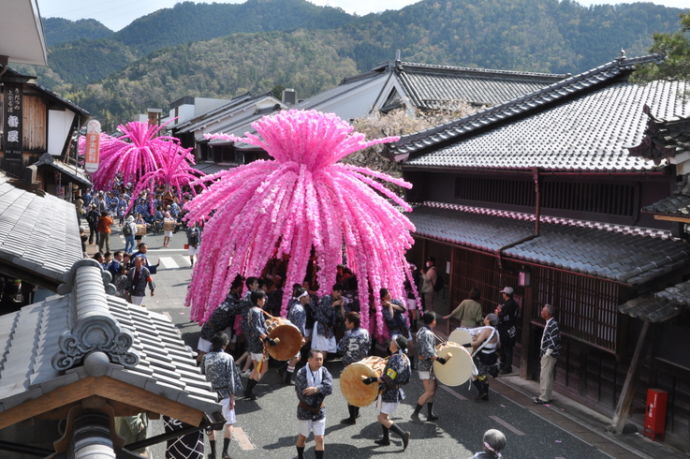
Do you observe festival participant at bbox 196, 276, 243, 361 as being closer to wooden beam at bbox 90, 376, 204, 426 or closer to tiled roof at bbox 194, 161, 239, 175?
wooden beam at bbox 90, 376, 204, 426

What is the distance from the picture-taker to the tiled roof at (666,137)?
1055 centimetres

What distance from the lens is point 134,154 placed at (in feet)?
163

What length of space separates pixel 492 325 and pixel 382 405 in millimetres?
3632

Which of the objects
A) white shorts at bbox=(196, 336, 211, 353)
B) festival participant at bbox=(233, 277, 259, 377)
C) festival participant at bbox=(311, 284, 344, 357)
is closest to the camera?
festival participant at bbox=(233, 277, 259, 377)

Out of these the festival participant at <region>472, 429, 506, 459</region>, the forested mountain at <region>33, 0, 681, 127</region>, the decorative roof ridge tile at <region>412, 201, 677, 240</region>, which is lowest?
the festival participant at <region>472, 429, 506, 459</region>

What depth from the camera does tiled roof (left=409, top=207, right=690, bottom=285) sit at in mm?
11070

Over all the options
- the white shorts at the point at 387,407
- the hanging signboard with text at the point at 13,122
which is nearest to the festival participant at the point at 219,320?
the white shorts at the point at 387,407

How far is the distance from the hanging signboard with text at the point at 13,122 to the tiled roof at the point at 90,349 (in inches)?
597

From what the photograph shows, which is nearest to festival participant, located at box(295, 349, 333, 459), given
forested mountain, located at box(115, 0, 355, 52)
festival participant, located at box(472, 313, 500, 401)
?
festival participant, located at box(472, 313, 500, 401)

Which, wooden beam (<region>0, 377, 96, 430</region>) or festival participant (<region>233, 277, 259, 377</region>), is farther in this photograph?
festival participant (<region>233, 277, 259, 377</region>)

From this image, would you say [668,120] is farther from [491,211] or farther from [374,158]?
[374,158]

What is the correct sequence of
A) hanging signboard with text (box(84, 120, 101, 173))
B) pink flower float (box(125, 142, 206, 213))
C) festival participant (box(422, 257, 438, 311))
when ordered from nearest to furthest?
festival participant (box(422, 257, 438, 311)) → hanging signboard with text (box(84, 120, 101, 173)) → pink flower float (box(125, 142, 206, 213))

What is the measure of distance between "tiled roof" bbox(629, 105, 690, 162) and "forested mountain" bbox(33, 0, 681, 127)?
313ft

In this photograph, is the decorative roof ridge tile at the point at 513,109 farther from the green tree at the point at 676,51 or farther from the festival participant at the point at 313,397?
the festival participant at the point at 313,397
